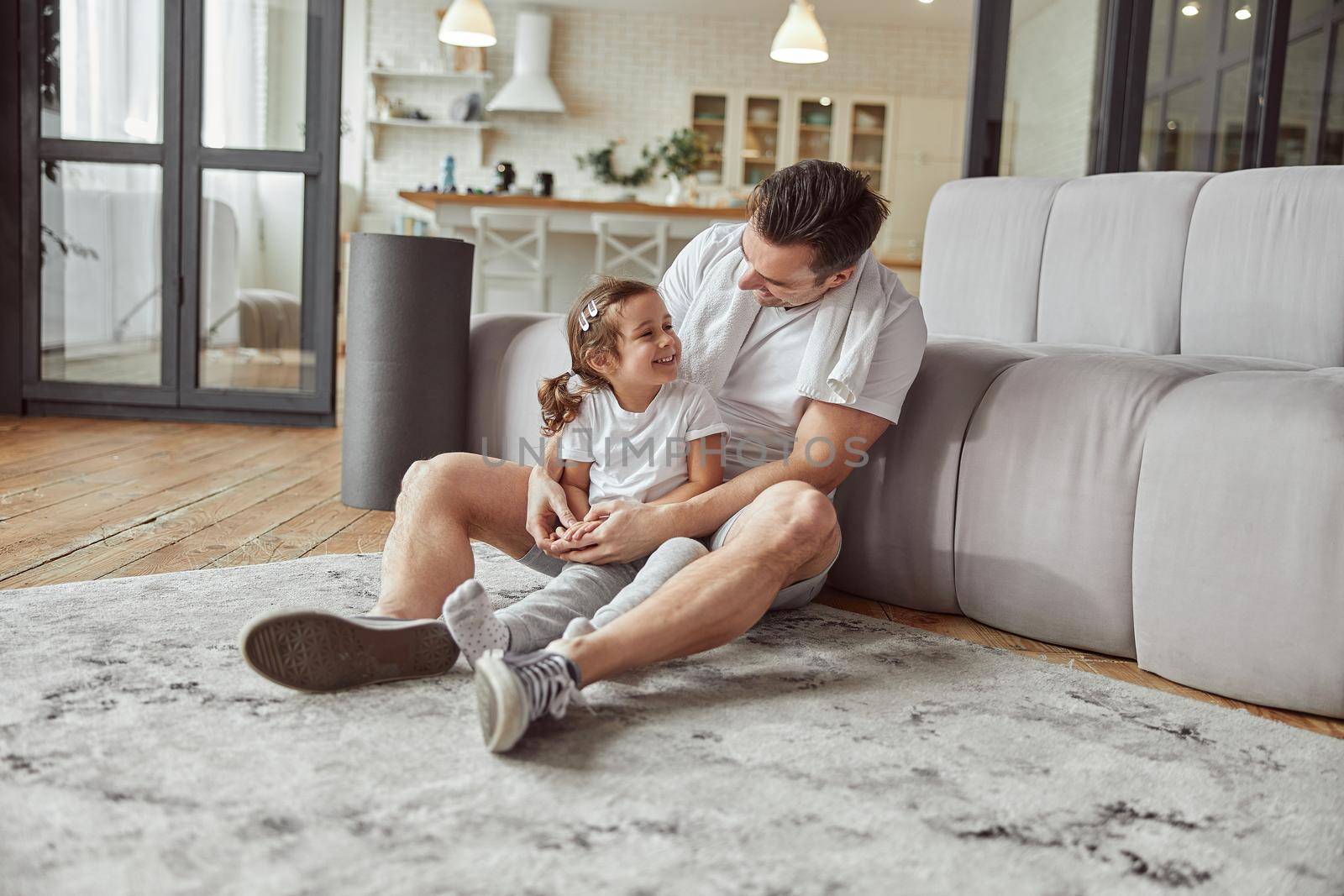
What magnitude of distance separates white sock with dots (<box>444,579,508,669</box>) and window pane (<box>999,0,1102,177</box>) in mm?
2600

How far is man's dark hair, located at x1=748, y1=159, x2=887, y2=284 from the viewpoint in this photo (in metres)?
1.57

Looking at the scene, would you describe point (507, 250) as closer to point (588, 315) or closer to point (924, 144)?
point (588, 315)

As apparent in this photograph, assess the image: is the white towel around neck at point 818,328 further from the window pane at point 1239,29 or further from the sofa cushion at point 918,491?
the window pane at point 1239,29

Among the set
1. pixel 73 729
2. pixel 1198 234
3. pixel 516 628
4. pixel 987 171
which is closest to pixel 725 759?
pixel 516 628

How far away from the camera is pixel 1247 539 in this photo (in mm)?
1435

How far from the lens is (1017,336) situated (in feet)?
8.38

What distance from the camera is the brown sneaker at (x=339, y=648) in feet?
3.99

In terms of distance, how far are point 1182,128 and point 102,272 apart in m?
3.60

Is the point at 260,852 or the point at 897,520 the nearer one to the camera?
the point at 260,852

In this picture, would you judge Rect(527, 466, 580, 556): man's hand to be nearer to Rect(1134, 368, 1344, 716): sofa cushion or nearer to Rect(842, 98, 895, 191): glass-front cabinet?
Rect(1134, 368, 1344, 716): sofa cushion

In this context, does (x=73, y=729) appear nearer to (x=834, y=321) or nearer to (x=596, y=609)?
(x=596, y=609)

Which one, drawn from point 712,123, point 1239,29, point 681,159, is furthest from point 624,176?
point 1239,29

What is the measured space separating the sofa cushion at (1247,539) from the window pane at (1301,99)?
2.23 m

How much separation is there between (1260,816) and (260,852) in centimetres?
94
